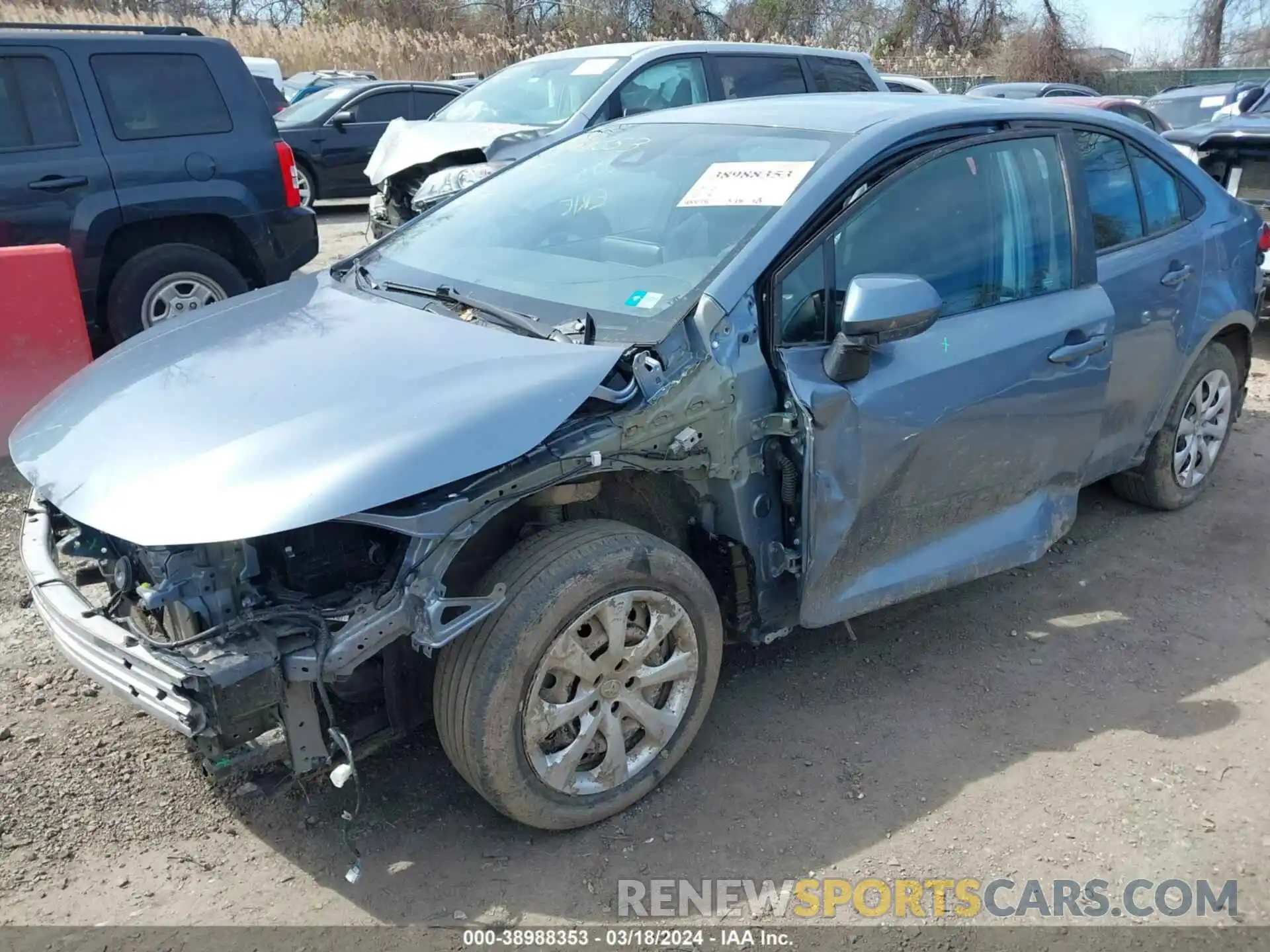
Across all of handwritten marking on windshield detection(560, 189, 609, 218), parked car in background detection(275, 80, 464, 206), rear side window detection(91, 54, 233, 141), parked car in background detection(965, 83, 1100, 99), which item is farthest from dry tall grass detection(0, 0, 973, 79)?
handwritten marking on windshield detection(560, 189, 609, 218)

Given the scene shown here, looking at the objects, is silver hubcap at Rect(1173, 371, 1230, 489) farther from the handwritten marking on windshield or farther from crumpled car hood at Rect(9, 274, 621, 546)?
crumpled car hood at Rect(9, 274, 621, 546)

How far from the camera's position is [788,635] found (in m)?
3.79

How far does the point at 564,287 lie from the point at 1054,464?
1864 millimetres

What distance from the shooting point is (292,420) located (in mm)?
2535

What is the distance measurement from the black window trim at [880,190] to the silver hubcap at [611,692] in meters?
0.87

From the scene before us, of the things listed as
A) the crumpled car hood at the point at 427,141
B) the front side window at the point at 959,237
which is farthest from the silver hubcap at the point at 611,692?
the crumpled car hood at the point at 427,141

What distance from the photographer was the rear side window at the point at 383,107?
43.6 feet

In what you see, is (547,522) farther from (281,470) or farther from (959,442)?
(959,442)

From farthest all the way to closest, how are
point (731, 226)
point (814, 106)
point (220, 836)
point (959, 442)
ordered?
1. point (814, 106)
2. point (959, 442)
3. point (731, 226)
4. point (220, 836)

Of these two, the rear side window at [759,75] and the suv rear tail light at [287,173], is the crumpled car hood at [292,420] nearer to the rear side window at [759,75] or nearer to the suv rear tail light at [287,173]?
the suv rear tail light at [287,173]

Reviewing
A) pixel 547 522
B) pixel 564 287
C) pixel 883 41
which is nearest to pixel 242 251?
pixel 564 287

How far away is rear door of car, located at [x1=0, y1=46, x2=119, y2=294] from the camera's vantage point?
19.7ft

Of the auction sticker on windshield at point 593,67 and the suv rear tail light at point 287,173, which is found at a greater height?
the auction sticker on windshield at point 593,67

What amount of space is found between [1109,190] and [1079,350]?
3.00 ft
